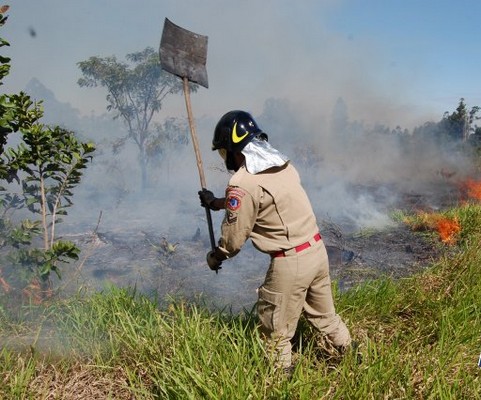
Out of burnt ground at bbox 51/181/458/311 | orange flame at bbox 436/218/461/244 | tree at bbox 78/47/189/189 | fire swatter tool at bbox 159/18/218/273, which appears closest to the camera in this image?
fire swatter tool at bbox 159/18/218/273

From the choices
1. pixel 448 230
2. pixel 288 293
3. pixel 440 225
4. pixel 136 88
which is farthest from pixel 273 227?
pixel 136 88

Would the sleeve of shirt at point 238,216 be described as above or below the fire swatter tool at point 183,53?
below

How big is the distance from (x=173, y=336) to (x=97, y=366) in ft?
1.58

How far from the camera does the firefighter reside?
254 cm

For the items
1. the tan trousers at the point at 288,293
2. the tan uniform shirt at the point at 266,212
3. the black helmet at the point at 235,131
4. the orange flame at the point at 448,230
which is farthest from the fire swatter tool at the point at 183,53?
the orange flame at the point at 448,230

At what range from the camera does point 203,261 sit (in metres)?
6.14

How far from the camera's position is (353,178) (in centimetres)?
1714

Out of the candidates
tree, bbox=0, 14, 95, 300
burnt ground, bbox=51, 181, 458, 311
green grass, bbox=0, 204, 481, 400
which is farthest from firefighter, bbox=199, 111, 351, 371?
burnt ground, bbox=51, 181, 458, 311

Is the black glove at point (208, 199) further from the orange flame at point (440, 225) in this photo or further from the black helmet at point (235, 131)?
the orange flame at point (440, 225)

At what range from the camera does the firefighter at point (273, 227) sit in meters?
2.54

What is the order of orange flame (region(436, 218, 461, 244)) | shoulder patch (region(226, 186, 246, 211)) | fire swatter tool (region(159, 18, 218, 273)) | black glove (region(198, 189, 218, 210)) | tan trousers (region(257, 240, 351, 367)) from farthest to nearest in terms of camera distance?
orange flame (region(436, 218, 461, 244))
fire swatter tool (region(159, 18, 218, 273))
black glove (region(198, 189, 218, 210))
tan trousers (region(257, 240, 351, 367))
shoulder patch (region(226, 186, 246, 211))

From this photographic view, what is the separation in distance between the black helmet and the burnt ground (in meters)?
1.90

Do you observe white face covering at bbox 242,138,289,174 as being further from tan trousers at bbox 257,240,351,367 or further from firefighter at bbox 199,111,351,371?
tan trousers at bbox 257,240,351,367

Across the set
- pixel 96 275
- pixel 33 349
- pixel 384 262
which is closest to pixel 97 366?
pixel 33 349
